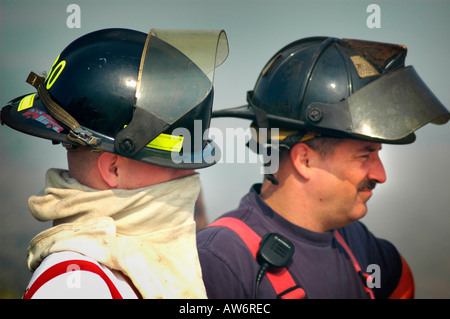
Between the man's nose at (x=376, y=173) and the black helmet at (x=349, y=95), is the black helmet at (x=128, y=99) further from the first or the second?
the man's nose at (x=376, y=173)

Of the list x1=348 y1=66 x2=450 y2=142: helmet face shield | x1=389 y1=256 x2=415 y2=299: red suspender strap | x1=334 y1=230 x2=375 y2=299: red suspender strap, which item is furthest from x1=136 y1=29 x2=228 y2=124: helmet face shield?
x1=389 y1=256 x2=415 y2=299: red suspender strap

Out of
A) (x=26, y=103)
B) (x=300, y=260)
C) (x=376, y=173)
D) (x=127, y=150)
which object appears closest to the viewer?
(x=127, y=150)

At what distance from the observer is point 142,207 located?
2148mm

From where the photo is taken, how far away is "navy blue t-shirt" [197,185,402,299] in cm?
264

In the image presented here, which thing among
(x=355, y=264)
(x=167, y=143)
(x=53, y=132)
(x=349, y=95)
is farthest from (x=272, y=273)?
(x=53, y=132)

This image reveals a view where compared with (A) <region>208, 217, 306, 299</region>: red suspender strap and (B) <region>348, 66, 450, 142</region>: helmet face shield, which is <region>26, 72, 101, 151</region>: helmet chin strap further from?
(B) <region>348, 66, 450, 142</region>: helmet face shield

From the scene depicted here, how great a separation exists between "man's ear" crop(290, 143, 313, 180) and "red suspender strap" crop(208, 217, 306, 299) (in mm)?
519

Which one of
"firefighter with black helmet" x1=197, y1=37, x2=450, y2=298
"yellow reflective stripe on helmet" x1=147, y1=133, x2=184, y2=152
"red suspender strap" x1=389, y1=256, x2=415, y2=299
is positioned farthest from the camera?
"red suspender strap" x1=389, y1=256, x2=415, y2=299

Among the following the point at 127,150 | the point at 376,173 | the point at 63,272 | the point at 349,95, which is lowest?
the point at 63,272

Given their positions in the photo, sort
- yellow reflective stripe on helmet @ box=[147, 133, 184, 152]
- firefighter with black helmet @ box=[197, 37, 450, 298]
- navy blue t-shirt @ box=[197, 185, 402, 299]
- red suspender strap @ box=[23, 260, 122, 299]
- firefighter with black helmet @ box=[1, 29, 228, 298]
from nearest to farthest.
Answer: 1. red suspender strap @ box=[23, 260, 122, 299]
2. firefighter with black helmet @ box=[1, 29, 228, 298]
3. yellow reflective stripe on helmet @ box=[147, 133, 184, 152]
4. navy blue t-shirt @ box=[197, 185, 402, 299]
5. firefighter with black helmet @ box=[197, 37, 450, 298]

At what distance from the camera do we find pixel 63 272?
1.80 m

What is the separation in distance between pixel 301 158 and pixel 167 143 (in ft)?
4.18

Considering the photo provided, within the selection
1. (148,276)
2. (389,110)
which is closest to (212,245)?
(148,276)

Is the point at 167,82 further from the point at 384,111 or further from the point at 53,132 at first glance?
the point at 384,111
